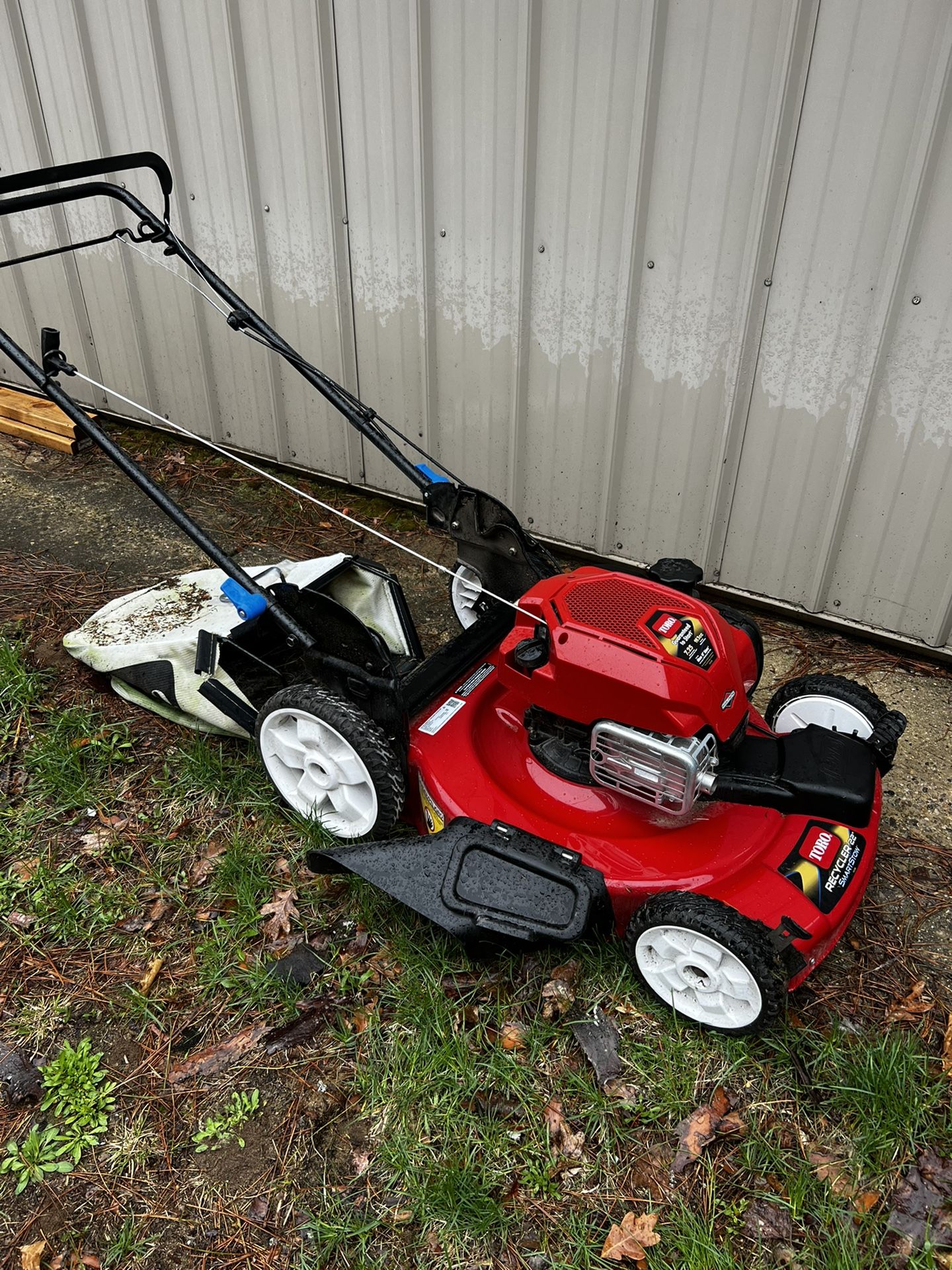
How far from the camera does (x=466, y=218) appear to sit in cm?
355

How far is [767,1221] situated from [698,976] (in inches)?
18.8

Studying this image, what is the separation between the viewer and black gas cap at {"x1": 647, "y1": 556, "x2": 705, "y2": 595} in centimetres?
258

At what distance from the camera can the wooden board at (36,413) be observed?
16.5ft

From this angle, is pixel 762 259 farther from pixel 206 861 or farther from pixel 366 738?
pixel 206 861

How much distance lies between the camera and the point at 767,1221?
1910mm

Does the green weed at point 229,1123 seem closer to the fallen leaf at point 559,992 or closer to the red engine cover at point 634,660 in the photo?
the fallen leaf at point 559,992

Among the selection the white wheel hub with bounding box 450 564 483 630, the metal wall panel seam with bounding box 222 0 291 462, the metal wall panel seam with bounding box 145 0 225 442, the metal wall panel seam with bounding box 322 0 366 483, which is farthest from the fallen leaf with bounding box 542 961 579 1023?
the metal wall panel seam with bounding box 145 0 225 442

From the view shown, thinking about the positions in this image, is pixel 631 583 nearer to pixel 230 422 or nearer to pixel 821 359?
pixel 821 359

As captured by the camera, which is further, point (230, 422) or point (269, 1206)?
point (230, 422)

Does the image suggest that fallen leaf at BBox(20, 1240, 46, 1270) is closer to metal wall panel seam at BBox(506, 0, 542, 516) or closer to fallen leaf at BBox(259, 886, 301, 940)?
fallen leaf at BBox(259, 886, 301, 940)

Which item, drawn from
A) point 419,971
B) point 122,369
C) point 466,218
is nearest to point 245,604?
point 419,971

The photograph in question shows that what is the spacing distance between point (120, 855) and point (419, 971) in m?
0.96

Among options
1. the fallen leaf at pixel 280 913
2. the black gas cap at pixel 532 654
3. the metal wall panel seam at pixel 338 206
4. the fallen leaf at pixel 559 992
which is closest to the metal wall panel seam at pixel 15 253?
the metal wall panel seam at pixel 338 206

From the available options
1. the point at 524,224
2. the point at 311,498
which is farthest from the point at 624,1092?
the point at 524,224
